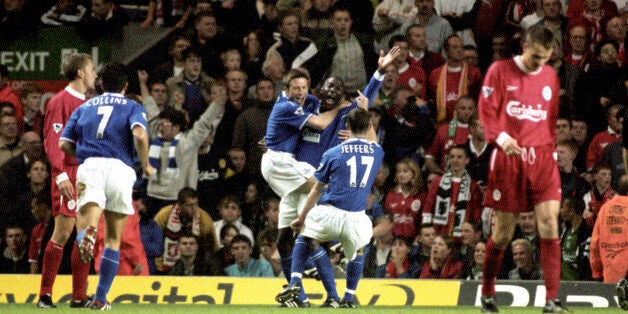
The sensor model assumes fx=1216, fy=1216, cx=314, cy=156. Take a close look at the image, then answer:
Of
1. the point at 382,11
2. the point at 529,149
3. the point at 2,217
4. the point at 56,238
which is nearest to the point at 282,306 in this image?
the point at 56,238

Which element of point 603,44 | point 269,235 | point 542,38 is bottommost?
point 269,235

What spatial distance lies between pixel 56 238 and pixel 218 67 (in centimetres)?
688

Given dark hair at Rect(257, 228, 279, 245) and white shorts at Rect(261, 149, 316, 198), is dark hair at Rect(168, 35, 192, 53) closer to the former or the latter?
dark hair at Rect(257, 228, 279, 245)

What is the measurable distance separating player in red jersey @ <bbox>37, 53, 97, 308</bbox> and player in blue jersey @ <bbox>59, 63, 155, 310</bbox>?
1.91 feet

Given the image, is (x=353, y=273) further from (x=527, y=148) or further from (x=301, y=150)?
(x=527, y=148)

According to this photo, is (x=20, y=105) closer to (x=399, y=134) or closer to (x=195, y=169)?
(x=195, y=169)

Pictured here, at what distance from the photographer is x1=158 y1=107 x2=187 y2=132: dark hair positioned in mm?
15695

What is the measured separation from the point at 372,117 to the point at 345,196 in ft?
15.6

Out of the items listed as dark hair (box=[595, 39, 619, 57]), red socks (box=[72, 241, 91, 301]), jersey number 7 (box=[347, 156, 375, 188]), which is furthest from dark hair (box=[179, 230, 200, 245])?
dark hair (box=[595, 39, 619, 57])

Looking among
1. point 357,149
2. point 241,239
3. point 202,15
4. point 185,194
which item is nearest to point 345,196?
point 357,149

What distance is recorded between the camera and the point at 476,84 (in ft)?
53.5

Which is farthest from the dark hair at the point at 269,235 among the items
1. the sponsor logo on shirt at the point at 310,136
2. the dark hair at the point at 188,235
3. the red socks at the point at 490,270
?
the red socks at the point at 490,270

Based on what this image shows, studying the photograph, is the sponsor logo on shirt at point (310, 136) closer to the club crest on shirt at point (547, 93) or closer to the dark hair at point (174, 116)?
the club crest on shirt at point (547, 93)

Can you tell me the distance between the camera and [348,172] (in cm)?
1094
